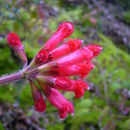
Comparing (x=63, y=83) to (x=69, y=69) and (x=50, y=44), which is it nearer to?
(x=69, y=69)

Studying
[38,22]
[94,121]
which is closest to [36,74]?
[94,121]

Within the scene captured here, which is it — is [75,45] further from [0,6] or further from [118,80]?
[118,80]

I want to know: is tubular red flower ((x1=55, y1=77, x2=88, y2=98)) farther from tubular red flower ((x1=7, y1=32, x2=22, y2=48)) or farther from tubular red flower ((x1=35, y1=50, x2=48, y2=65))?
tubular red flower ((x1=7, y1=32, x2=22, y2=48))

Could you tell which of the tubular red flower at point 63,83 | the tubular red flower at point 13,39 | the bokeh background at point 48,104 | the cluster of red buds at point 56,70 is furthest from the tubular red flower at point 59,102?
the bokeh background at point 48,104

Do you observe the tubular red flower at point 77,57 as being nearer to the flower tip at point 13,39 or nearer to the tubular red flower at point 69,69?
the tubular red flower at point 69,69

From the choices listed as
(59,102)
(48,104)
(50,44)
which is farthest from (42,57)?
(48,104)

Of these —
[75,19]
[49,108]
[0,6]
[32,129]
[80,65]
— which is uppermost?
[80,65]

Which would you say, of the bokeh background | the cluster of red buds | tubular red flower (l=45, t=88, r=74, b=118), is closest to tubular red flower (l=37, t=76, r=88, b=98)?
the cluster of red buds

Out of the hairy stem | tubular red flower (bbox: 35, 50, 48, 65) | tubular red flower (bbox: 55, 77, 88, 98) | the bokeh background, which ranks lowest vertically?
the bokeh background
